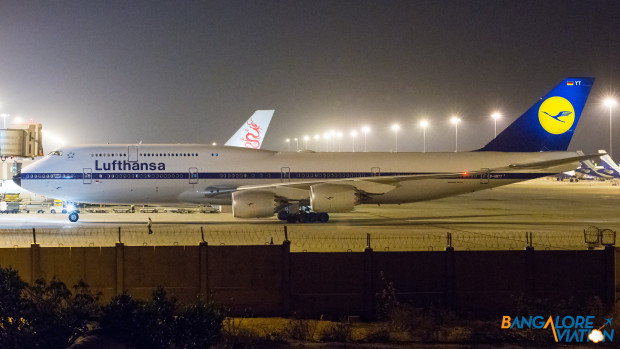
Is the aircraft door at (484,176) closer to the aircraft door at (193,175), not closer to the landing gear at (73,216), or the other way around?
the aircraft door at (193,175)

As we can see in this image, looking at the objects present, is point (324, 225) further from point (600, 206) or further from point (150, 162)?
point (600, 206)

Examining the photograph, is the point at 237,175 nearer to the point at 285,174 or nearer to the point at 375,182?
the point at 285,174

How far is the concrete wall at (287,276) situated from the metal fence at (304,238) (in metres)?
4.94

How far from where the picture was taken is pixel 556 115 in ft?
108

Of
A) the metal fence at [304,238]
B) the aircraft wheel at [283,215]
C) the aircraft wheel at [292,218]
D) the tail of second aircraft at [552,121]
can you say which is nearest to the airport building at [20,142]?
the metal fence at [304,238]

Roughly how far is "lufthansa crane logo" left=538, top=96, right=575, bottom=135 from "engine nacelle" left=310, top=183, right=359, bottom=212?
38.2 feet

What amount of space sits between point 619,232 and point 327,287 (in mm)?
16743

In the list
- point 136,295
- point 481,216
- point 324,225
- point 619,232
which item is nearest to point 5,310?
point 136,295

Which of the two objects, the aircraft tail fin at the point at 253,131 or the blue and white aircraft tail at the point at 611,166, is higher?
the aircraft tail fin at the point at 253,131

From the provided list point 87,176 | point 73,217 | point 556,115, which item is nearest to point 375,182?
point 556,115

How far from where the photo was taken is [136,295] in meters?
14.5

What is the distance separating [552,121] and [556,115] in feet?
1.19

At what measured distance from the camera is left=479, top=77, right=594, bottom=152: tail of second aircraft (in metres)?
32.8

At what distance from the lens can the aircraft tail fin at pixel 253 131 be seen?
5400cm
